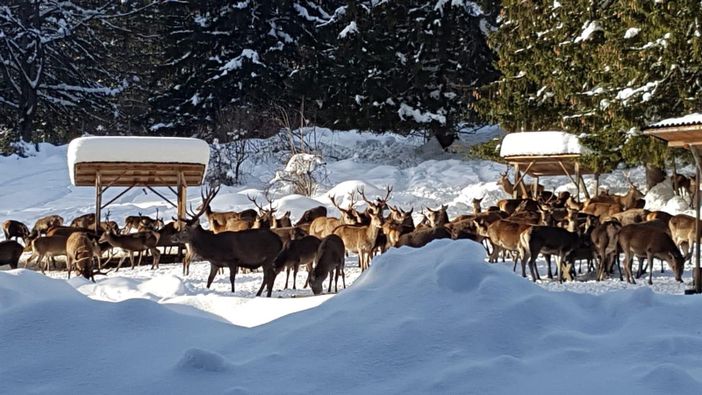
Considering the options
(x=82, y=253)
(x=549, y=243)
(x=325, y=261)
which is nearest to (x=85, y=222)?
(x=82, y=253)

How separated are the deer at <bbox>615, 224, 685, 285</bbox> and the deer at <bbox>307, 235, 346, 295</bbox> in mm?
3975

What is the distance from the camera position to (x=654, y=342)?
19.8ft

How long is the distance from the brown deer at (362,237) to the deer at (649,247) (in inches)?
155

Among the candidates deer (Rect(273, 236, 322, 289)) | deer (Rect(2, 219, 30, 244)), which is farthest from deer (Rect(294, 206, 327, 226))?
deer (Rect(273, 236, 322, 289))

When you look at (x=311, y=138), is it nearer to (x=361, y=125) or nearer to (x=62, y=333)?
(x=361, y=125)

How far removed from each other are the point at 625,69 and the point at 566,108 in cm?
444

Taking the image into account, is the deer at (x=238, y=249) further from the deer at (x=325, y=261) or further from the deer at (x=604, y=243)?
the deer at (x=604, y=243)

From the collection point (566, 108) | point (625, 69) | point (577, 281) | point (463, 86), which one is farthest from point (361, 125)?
point (577, 281)

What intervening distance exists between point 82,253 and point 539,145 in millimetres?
12801

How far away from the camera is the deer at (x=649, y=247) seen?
12.2 metres

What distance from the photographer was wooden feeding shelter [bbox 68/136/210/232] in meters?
17.5

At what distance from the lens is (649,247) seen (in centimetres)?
1222

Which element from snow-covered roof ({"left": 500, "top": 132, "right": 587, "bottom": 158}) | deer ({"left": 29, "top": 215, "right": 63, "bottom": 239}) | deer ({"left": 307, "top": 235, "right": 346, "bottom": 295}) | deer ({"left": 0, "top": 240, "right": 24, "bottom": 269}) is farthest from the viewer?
snow-covered roof ({"left": 500, "top": 132, "right": 587, "bottom": 158})

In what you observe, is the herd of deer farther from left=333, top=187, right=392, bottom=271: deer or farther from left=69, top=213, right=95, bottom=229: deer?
left=69, top=213, right=95, bottom=229: deer
